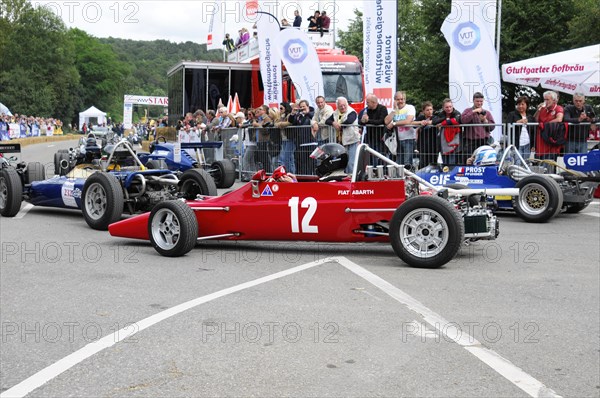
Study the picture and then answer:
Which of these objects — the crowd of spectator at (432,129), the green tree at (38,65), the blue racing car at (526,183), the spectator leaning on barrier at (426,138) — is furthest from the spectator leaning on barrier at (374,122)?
the green tree at (38,65)

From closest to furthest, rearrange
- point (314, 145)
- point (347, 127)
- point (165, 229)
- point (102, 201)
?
point (165, 229) → point (102, 201) → point (347, 127) → point (314, 145)

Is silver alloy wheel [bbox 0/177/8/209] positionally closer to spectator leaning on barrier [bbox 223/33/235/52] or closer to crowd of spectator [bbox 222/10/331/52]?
crowd of spectator [bbox 222/10/331/52]

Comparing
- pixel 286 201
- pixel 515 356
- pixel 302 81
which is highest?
pixel 302 81

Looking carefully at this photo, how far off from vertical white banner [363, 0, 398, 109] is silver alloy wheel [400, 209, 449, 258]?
894cm

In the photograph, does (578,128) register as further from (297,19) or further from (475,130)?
(297,19)

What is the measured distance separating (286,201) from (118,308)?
9.00ft

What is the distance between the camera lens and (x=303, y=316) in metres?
5.75

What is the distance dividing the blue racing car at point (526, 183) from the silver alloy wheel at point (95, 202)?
192 inches

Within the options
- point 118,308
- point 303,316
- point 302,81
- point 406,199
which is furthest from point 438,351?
point 302,81

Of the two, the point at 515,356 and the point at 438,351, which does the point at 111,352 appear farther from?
the point at 515,356

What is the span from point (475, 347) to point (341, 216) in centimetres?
327

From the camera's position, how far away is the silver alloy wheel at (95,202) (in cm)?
1047

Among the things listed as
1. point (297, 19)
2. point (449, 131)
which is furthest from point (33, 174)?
point (297, 19)

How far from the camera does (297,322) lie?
5.59 m
